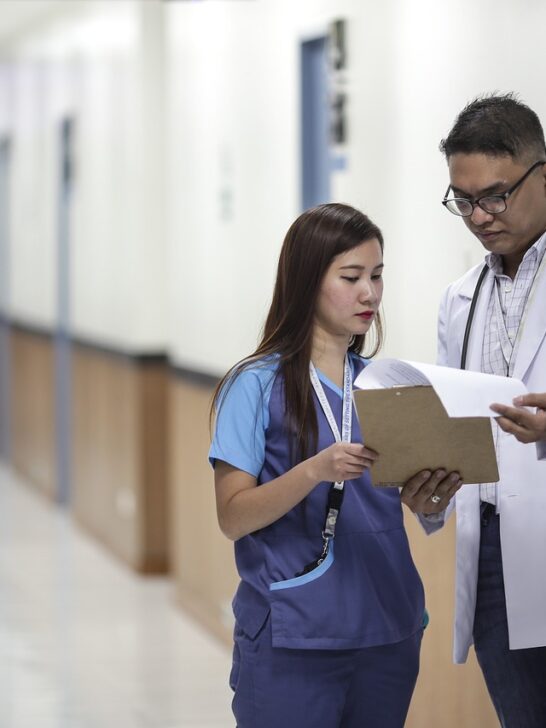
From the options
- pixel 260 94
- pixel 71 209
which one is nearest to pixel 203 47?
pixel 260 94

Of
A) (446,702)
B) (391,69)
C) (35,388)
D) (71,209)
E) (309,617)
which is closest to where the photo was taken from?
(309,617)

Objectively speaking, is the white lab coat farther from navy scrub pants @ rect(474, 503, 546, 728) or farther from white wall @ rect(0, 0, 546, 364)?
white wall @ rect(0, 0, 546, 364)

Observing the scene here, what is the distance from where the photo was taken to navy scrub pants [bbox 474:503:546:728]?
2.67 meters

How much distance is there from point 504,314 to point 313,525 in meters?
0.57

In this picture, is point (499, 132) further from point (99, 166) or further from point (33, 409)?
point (33, 409)

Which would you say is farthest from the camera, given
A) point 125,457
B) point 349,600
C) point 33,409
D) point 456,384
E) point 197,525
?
point 33,409

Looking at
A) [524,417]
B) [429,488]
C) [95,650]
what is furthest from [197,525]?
[524,417]

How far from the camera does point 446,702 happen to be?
3.92 m

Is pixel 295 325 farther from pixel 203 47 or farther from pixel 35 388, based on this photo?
pixel 35 388

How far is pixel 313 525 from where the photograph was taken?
2545 mm

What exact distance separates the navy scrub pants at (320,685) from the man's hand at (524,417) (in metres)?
0.52

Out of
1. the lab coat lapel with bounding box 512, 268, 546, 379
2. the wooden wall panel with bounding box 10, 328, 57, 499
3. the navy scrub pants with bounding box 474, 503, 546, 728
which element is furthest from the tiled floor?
the lab coat lapel with bounding box 512, 268, 546, 379

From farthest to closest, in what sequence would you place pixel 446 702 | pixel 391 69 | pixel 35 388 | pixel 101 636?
1. pixel 35 388
2. pixel 101 636
3. pixel 391 69
4. pixel 446 702

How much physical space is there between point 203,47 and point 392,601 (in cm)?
413
